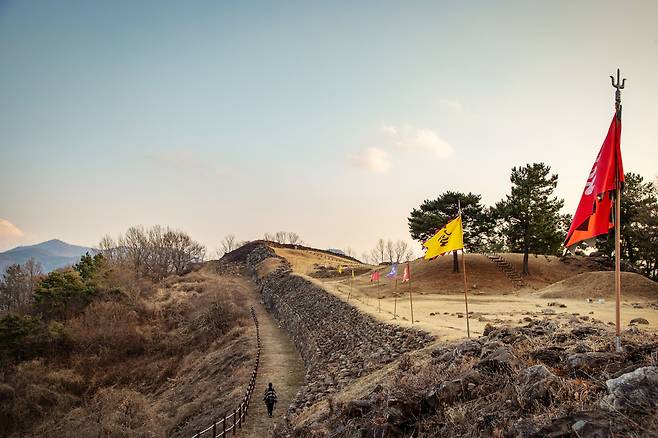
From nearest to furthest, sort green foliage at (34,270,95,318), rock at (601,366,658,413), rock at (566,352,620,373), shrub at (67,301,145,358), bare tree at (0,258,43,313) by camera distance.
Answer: rock at (601,366,658,413) < rock at (566,352,620,373) < shrub at (67,301,145,358) < green foliage at (34,270,95,318) < bare tree at (0,258,43,313)

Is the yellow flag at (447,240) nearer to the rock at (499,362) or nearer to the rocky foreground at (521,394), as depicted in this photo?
the rocky foreground at (521,394)

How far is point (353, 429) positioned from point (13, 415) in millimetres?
30130

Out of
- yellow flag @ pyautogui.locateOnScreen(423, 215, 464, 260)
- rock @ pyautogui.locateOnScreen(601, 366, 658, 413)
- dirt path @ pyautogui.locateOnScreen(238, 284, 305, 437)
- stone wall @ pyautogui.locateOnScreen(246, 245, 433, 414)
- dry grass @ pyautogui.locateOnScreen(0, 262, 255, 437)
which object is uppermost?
yellow flag @ pyautogui.locateOnScreen(423, 215, 464, 260)

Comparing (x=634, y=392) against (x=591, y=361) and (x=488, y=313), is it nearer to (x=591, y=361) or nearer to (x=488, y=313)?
(x=591, y=361)

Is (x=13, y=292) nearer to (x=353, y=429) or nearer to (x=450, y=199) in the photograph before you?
(x=450, y=199)

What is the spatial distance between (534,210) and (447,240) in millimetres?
27262

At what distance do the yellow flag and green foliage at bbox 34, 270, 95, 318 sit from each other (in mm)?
43236

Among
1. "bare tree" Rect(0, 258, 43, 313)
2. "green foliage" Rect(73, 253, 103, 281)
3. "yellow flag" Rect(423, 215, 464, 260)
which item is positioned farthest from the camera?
"bare tree" Rect(0, 258, 43, 313)

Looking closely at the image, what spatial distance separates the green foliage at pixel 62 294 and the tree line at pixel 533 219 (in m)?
37.0

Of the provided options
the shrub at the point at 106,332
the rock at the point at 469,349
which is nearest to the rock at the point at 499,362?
the rock at the point at 469,349

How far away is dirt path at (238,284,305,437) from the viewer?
584 inches

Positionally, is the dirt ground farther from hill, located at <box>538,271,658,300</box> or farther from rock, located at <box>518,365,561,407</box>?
rock, located at <box>518,365,561,407</box>

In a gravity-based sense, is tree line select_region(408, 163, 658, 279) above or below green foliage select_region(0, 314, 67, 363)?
above

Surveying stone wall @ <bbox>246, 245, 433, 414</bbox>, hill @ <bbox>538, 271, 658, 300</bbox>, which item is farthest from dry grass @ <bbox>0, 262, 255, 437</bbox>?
hill @ <bbox>538, 271, 658, 300</bbox>
